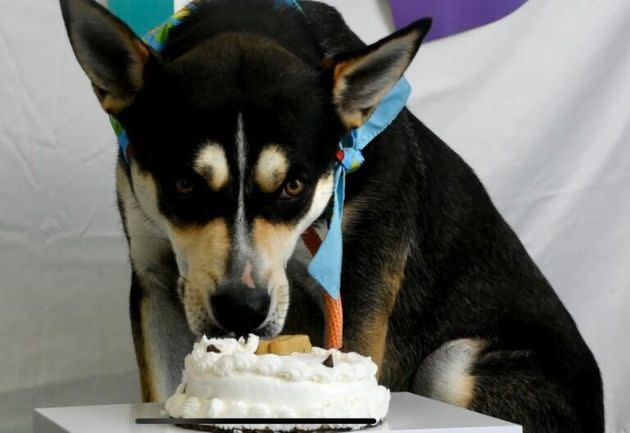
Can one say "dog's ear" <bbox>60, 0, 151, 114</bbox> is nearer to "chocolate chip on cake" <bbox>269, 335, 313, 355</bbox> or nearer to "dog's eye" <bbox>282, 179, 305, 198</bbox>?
"dog's eye" <bbox>282, 179, 305, 198</bbox>

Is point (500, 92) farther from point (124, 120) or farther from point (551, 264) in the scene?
point (124, 120)

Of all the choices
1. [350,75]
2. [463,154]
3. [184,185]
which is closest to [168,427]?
[184,185]

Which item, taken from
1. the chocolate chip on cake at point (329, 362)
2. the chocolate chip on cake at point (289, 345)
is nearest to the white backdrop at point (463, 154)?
the chocolate chip on cake at point (289, 345)

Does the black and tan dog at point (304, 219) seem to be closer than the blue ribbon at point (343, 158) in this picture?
Yes

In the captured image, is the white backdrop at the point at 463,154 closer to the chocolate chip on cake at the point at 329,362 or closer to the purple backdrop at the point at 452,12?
the purple backdrop at the point at 452,12

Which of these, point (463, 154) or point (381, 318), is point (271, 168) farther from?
point (463, 154)

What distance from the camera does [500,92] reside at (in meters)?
2.92

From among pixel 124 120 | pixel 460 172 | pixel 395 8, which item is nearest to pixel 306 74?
pixel 124 120

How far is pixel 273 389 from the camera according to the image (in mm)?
1514

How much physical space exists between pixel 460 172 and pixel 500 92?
0.69 meters

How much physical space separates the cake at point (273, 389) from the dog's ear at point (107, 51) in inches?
20.0

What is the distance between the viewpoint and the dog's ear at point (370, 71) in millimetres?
1879

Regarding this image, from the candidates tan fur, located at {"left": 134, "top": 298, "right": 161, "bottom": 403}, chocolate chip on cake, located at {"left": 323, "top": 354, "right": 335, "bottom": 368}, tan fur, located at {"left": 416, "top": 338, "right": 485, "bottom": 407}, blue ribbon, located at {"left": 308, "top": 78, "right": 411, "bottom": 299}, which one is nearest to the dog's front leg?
tan fur, located at {"left": 134, "top": 298, "right": 161, "bottom": 403}

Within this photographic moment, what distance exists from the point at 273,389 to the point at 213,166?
15.7 inches
